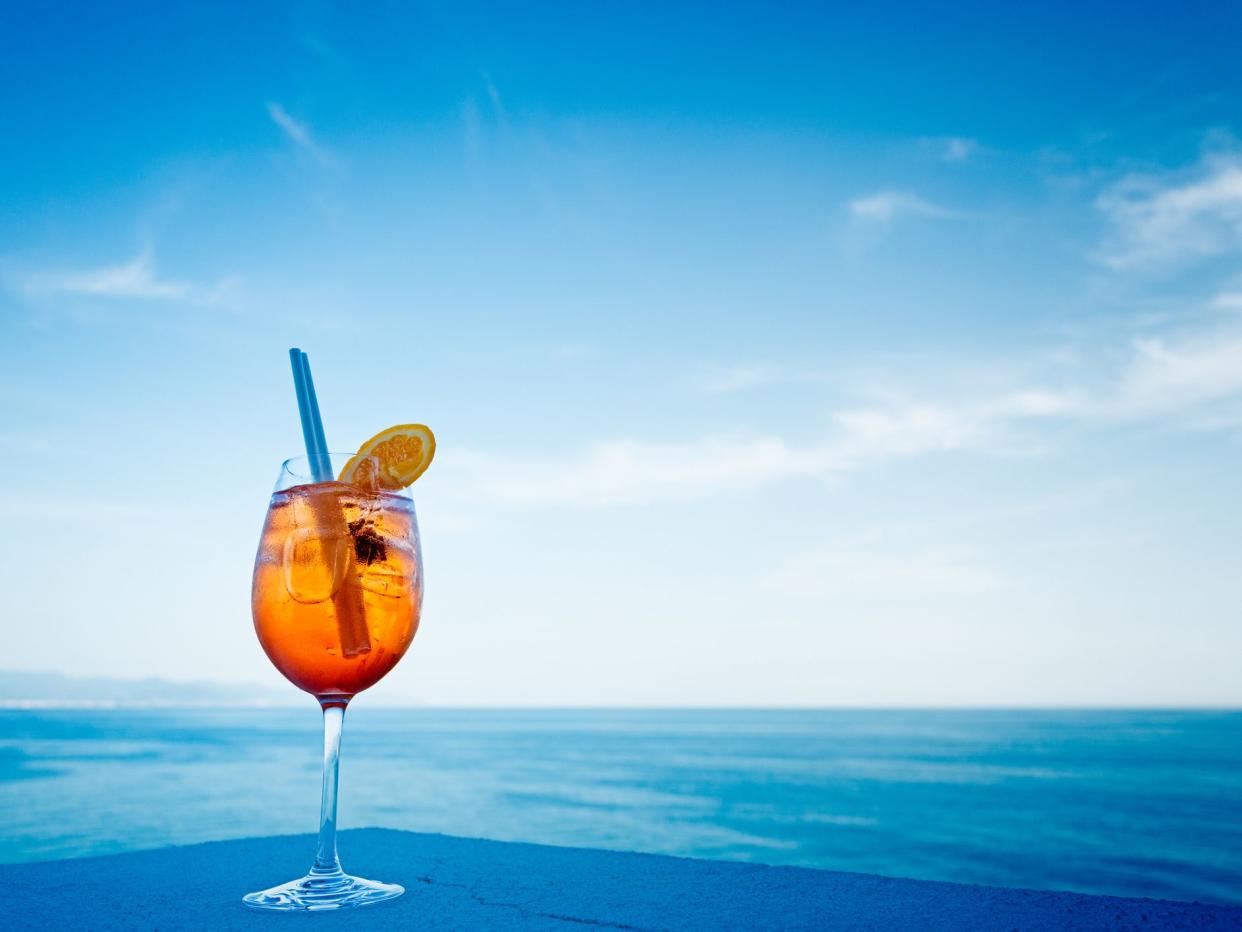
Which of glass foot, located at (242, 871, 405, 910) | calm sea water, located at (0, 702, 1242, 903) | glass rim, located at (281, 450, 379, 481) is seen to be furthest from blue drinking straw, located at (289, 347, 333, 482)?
calm sea water, located at (0, 702, 1242, 903)

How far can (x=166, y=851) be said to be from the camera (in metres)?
2.40

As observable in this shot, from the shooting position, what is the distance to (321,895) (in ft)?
5.57

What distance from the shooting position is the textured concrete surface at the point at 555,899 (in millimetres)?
1548

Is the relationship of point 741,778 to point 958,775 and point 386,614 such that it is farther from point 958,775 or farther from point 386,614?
point 386,614

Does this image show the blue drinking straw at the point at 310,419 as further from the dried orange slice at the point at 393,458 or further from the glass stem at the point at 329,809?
the glass stem at the point at 329,809

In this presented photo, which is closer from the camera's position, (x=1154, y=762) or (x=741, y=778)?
(x=741, y=778)

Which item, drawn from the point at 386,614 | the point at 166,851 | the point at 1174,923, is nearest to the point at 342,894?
the point at 386,614

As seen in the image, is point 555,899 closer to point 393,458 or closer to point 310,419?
point 393,458

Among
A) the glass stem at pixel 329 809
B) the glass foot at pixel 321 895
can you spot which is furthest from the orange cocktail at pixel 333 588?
the glass foot at pixel 321 895

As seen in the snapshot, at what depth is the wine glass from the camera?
191 cm

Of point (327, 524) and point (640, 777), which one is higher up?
point (327, 524)

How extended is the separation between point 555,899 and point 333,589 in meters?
0.76

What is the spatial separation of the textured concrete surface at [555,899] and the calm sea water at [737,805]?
24.7 metres

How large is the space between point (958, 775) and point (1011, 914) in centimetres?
5769
